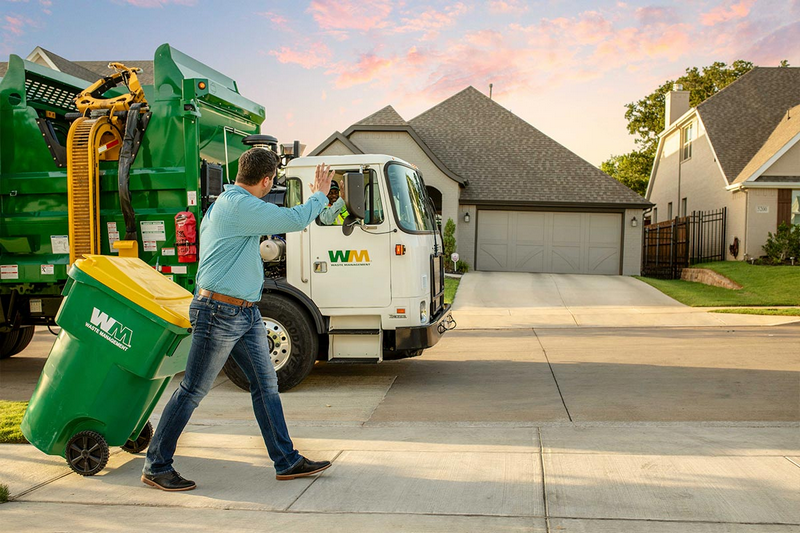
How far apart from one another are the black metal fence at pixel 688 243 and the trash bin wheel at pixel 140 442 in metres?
21.7

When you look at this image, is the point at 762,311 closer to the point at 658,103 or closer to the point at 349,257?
the point at 349,257

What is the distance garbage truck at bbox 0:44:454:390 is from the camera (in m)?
7.32

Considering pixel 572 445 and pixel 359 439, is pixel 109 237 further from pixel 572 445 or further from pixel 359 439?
pixel 572 445

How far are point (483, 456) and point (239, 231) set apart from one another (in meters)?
2.27

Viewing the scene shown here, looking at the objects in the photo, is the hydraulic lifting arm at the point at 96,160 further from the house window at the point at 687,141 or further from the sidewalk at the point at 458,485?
the house window at the point at 687,141

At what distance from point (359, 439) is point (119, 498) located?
6.20 feet

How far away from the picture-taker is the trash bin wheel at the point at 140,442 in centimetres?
494

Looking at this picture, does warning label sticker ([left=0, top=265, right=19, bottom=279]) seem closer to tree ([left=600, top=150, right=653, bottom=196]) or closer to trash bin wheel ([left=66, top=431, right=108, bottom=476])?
trash bin wheel ([left=66, top=431, right=108, bottom=476])

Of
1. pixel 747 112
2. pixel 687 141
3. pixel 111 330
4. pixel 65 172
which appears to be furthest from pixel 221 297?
pixel 687 141

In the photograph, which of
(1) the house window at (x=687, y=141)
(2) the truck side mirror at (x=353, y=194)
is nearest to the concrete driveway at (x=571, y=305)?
(2) the truck side mirror at (x=353, y=194)

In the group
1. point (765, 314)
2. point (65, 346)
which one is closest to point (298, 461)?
point (65, 346)

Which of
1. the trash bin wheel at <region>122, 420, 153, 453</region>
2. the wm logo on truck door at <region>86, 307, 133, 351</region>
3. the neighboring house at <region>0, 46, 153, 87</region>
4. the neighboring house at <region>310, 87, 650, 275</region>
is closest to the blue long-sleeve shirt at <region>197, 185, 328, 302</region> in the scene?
the wm logo on truck door at <region>86, 307, 133, 351</region>

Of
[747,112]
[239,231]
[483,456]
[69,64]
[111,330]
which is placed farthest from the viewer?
[747,112]

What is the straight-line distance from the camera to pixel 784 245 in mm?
20188
